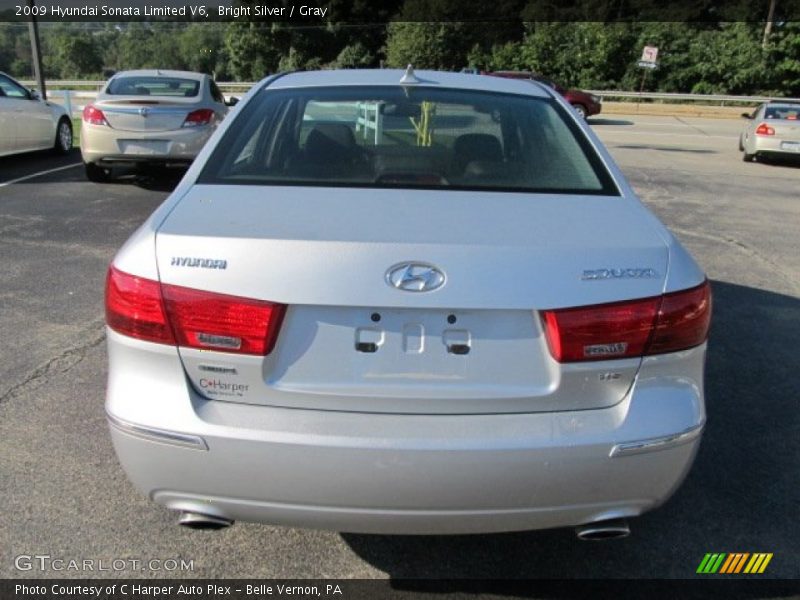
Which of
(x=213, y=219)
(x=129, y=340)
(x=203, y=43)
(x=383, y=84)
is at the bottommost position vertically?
(x=203, y=43)

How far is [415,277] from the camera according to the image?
2051 mm

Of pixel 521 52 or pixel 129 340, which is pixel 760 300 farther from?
pixel 521 52

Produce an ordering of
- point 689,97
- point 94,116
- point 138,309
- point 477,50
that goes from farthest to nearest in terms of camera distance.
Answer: point 477,50, point 689,97, point 94,116, point 138,309

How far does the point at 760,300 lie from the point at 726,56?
37.7 m

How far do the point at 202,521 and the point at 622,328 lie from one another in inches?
54.3

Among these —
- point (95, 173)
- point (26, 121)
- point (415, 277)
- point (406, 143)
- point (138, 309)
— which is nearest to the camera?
point (415, 277)

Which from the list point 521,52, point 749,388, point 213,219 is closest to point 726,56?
point 521,52

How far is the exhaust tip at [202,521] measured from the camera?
226cm

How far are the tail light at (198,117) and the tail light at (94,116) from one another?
1026 millimetres

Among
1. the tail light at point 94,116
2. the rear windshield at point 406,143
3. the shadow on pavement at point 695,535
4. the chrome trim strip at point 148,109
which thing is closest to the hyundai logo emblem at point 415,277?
the shadow on pavement at point 695,535

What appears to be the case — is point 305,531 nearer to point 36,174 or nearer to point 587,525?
point 587,525

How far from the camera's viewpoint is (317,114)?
10.9 ft

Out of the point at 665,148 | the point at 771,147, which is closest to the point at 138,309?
the point at 771,147

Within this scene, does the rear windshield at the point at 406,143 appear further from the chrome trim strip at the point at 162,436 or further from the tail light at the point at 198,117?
the tail light at the point at 198,117
